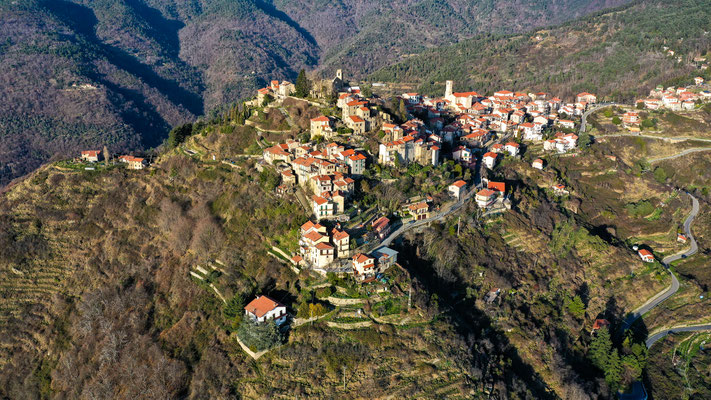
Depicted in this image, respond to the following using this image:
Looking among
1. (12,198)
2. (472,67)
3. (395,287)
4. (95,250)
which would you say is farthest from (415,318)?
(472,67)

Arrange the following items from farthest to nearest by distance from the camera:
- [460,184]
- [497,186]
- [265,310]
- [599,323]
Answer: [497,186] < [460,184] < [599,323] < [265,310]

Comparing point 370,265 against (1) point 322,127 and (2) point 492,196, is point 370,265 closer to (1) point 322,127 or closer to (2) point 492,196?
(2) point 492,196

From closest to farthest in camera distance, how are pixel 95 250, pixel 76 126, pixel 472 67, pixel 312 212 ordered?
pixel 312 212, pixel 95 250, pixel 76 126, pixel 472 67

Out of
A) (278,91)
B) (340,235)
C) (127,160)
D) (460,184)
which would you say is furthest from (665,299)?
(127,160)

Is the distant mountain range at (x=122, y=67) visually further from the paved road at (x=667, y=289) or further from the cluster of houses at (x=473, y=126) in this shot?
the paved road at (x=667, y=289)

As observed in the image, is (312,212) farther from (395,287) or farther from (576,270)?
(576,270)

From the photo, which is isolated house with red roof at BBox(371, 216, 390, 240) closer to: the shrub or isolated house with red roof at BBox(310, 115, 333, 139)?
the shrub
